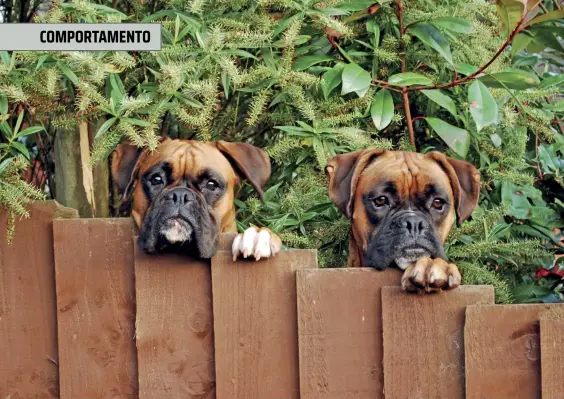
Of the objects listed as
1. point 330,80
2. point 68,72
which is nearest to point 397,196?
point 330,80

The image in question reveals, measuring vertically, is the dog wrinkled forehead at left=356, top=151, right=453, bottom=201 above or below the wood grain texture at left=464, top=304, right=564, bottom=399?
above

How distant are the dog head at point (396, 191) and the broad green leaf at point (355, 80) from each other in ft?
0.92

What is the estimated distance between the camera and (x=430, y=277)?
3246mm

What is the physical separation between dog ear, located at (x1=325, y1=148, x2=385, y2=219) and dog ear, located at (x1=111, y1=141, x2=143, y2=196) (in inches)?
34.0

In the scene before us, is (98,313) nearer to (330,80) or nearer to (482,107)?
(330,80)

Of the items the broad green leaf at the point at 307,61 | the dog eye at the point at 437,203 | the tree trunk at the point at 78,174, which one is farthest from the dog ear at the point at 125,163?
the dog eye at the point at 437,203

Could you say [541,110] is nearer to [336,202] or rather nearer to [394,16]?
[394,16]

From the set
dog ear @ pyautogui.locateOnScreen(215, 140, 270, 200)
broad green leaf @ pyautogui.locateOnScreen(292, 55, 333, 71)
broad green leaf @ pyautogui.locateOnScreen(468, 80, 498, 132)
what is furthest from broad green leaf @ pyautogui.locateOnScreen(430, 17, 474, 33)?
dog ear @ pyautogui.locateOnScreen(215, 140, 270, 200)

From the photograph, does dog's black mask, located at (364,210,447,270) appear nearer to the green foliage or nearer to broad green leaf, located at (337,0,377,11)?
the green foliage

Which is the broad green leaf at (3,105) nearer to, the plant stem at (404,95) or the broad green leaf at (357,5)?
the broad green leaf at (357,5)

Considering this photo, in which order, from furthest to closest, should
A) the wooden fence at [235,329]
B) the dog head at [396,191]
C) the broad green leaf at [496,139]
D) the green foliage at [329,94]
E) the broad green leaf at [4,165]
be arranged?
the broad green leaf at [496,139] → the dog head at [396,191] → the green foliage at [329,94] → the broad green leaf at [4,165] → the wooden fence at [235,329]

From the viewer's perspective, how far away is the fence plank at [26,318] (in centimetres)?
376

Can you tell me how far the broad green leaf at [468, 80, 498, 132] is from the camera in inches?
161

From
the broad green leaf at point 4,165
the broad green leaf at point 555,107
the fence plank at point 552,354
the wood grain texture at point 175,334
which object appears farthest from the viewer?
the broad green leaf at point 555,107
